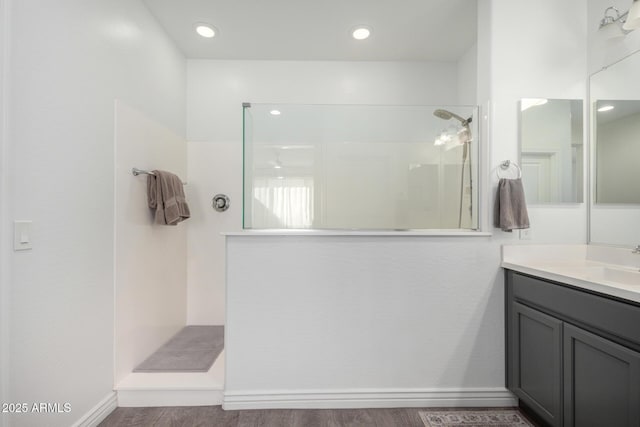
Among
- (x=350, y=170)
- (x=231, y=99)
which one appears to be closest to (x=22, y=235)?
(x=350, y=170)

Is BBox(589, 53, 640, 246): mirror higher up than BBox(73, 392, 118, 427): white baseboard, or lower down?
higher up

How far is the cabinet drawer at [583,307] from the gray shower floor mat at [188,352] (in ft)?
6.68

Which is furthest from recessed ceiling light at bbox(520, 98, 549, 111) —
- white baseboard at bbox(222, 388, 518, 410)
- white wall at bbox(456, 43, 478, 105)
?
white baseboard at bbox(222, 388, 518, 410)

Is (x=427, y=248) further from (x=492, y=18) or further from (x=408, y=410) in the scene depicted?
(x=492, y=18)

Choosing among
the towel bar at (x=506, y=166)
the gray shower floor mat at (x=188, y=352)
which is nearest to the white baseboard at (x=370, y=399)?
the gray shower floor mat at (x=188, y=352)

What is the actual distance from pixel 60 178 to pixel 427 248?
197 centimetres

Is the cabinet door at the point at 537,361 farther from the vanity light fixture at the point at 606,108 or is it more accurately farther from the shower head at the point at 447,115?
the vanity light fixture at the point at 606,108

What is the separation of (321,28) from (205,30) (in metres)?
0.92

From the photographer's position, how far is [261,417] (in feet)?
5.86

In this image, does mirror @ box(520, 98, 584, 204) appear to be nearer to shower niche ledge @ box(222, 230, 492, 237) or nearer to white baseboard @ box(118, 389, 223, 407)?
shower niche ledge @ box(222, 230, 492, 237)

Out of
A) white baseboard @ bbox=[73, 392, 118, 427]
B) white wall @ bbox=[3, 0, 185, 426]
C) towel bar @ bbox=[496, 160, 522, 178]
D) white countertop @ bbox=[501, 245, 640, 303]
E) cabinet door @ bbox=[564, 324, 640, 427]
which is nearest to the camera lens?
cabinet door @ bbox=[564, 324, 640, 427]

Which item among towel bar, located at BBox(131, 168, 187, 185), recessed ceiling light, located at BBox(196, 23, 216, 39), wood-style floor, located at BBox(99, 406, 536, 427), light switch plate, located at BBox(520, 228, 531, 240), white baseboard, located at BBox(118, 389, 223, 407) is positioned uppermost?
recessed ceiling light, located at BBox(196, 23, 216, 39)

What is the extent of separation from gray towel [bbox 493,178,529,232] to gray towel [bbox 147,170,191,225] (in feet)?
7.12

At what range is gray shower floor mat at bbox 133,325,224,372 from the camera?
2.09 metres
